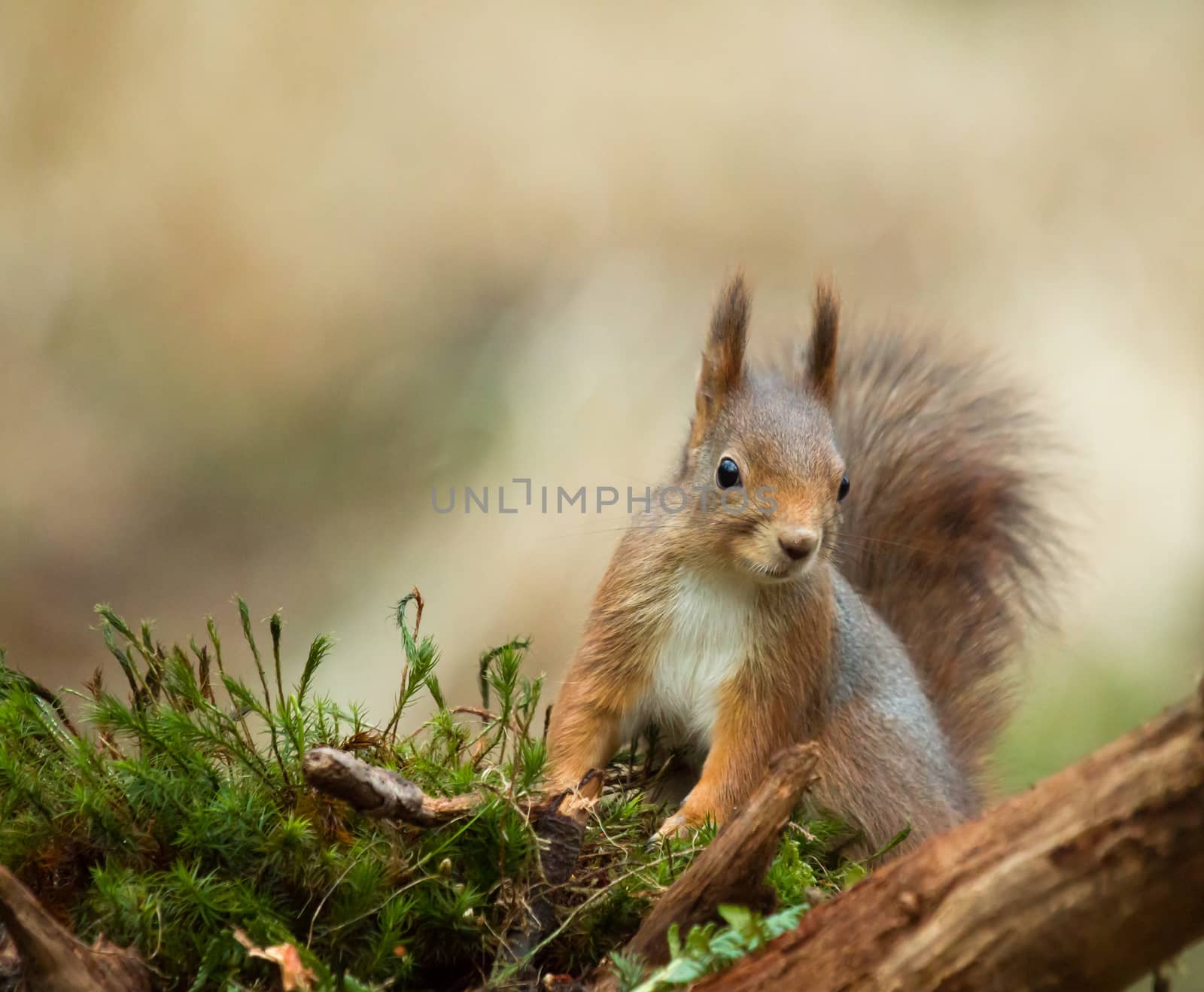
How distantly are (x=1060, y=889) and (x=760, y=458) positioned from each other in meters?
0.95

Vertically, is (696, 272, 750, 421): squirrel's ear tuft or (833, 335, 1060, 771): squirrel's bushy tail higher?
(696, 272, 750, 421): squirrel's ear tuft

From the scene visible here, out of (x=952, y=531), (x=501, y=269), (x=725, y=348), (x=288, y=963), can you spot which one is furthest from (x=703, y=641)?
(x=501, y=269)

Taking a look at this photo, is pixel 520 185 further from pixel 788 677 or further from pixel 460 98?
pixel 788 677

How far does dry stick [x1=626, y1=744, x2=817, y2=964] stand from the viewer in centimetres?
117

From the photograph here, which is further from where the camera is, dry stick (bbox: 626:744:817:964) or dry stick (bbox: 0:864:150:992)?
dry stick (bbox: 626:744:817:964)

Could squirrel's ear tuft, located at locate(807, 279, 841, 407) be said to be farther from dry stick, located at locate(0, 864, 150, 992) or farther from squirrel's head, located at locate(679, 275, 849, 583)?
dry stick, located at locate(0, 864, 150, 992)

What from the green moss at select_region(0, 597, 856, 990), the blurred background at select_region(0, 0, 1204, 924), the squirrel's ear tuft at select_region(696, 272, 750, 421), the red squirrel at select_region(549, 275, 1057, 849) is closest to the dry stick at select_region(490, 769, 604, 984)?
the green moss at select_region(0, 597, 856, 990)

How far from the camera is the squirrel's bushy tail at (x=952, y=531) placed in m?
2.29

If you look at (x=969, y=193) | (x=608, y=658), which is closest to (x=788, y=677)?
(x=608, y=658)

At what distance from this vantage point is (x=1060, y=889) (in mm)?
858

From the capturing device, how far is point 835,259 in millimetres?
3395

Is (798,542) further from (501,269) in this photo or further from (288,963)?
(501,269)

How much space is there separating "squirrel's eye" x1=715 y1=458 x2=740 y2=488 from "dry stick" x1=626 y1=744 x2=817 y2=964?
633mm

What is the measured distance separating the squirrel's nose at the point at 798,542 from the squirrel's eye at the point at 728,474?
6.4 inches
